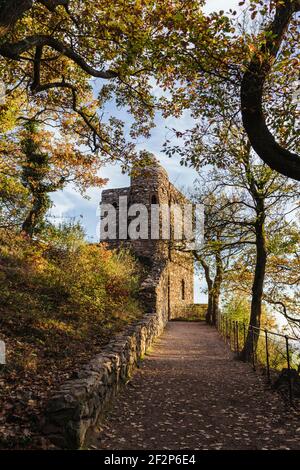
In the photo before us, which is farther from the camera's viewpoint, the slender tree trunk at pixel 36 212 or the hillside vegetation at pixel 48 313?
the slender tree trunk at pixel 36 212

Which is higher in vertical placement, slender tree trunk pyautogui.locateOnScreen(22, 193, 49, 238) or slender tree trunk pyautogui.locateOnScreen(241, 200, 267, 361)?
slender tree trunk pyautogui.locateOnScreen(22, 193, 49, 238)

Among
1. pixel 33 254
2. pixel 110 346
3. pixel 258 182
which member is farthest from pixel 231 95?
pixel 33 254

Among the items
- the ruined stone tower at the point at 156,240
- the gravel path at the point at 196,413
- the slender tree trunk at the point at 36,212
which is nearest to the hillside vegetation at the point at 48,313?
the gravel path at the point at 196,413

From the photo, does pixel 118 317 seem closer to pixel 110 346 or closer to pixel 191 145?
pixel 110 346

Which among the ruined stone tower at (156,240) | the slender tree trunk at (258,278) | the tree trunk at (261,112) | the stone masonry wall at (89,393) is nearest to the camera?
A: the stone masonry wall at (89,393)

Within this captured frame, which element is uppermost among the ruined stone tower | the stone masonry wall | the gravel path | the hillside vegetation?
the ruined stone tower

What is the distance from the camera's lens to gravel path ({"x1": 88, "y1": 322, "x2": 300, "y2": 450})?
15.6ft

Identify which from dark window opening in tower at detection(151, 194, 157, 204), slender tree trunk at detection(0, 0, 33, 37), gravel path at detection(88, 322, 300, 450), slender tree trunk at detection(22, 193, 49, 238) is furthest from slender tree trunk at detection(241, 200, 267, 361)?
dark window opening in tower at detection(151, 194, 157, 204)

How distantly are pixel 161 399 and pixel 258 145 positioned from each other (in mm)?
4915

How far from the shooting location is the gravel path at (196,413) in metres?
4.76

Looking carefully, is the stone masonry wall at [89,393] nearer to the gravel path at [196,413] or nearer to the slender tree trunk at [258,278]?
the gravel path at [196,413]

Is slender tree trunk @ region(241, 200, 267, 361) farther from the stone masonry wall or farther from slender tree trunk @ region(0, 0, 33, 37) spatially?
slender tree trunk @ region(0, 0, 33, 37)

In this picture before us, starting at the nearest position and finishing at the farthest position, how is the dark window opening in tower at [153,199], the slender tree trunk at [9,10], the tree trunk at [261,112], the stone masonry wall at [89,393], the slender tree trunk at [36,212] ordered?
the stone masonry wall at [89,393] < the slender tree trunk at [9,10] < the tree trunk at [261,112] < the slender tree trunk at [36,212] < the dark window opening in tower at [153,199]

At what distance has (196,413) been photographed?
5.94 meters
